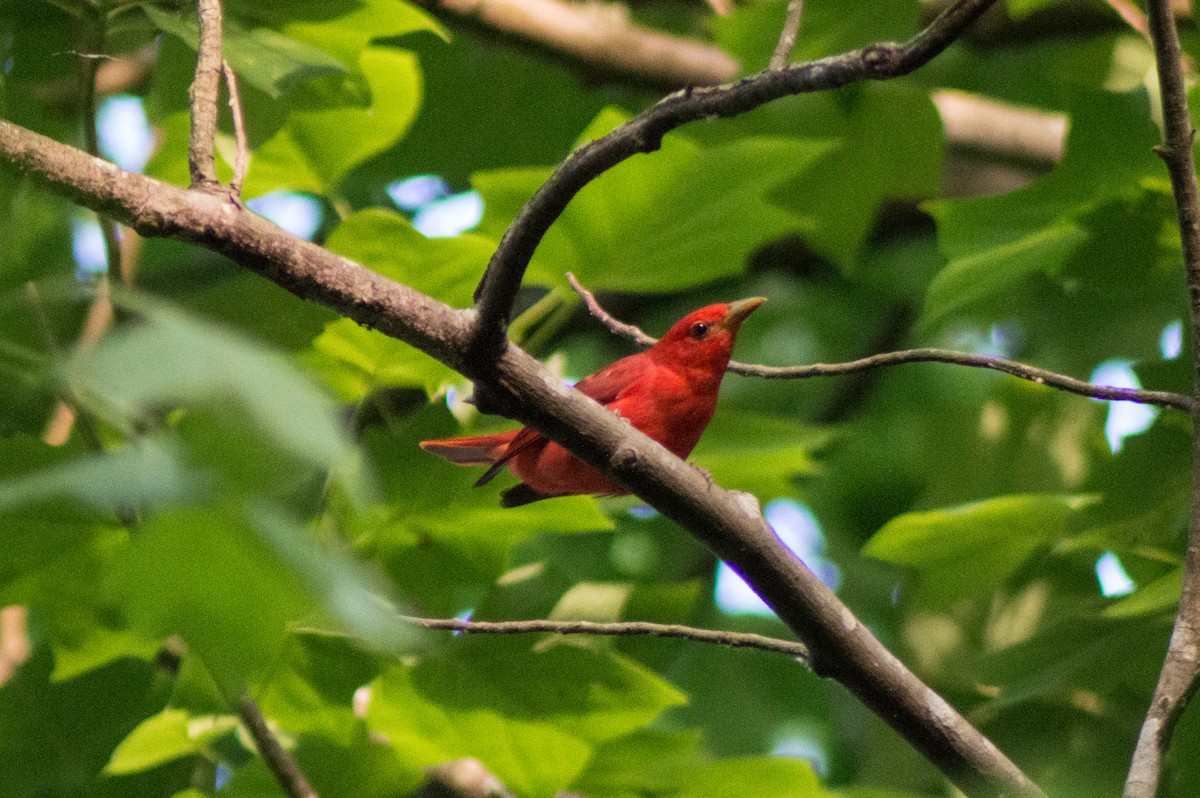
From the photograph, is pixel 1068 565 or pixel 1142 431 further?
pixel 1068 565

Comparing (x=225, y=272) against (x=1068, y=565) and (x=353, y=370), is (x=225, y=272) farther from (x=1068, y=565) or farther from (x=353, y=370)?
(x=1068, y=565)

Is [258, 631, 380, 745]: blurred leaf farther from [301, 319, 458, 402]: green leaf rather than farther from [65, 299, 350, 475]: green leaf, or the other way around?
[65, 299, 350, 475]: green leaf

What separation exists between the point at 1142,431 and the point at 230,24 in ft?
7.26

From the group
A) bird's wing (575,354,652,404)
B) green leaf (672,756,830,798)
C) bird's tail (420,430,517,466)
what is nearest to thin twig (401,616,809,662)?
green leaf (672,756,830,798)

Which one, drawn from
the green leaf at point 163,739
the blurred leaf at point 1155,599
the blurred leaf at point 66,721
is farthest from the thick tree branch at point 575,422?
the blurred leaf at point 66,721

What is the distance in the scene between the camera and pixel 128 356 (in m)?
0.70

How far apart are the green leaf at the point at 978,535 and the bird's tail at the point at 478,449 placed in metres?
0.94

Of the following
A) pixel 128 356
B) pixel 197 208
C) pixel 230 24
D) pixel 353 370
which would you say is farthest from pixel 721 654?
pixel 128 356

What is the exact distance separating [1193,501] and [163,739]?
78.3 inches

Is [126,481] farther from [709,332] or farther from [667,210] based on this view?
[709,332]

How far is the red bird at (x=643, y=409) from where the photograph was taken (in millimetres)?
2986

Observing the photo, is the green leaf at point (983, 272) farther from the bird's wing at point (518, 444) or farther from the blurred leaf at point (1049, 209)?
the bird's wing at point (518, 444)

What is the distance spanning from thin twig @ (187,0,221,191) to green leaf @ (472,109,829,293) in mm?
871

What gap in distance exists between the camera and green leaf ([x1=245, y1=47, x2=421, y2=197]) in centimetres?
304
